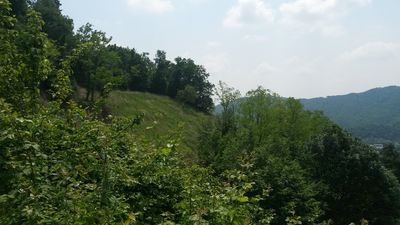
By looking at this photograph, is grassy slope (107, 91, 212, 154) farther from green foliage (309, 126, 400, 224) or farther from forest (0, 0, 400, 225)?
forest (0, 0, 400, 225)

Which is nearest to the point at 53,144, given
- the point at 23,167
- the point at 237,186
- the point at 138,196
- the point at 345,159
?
the point at 23,167

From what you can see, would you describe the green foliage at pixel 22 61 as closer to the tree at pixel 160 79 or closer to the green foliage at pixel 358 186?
the green foliage at pixel 358 186

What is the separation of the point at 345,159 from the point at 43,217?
3504cm

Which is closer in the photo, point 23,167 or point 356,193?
point 23,167

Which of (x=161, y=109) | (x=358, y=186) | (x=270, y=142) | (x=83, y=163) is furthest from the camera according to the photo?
(x=161, y=109)

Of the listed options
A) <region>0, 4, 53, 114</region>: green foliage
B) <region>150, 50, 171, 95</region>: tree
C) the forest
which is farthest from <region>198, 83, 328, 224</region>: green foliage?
<region>150, 50, 171, 95</region>: tree

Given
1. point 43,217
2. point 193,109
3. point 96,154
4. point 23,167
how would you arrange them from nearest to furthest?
point 43,217
point 23,167
point 96,154
point 193,109

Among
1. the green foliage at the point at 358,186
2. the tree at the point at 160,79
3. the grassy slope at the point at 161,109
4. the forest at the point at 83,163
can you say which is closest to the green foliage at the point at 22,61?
the forest at the point at 83,163

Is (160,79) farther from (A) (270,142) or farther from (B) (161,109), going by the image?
(A) (270,142)

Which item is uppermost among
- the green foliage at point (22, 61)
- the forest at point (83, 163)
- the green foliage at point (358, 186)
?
the green foliage at point (22, 61)

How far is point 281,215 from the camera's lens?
26203mm

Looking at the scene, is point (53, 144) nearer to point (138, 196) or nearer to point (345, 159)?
point (138, 196)

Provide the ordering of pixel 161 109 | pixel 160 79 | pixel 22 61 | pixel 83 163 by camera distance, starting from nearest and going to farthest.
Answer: pixel 83 163 < pixel 22 61 < pixel 161 109 < pixel 160 79

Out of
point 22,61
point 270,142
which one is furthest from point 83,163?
point 270,142
